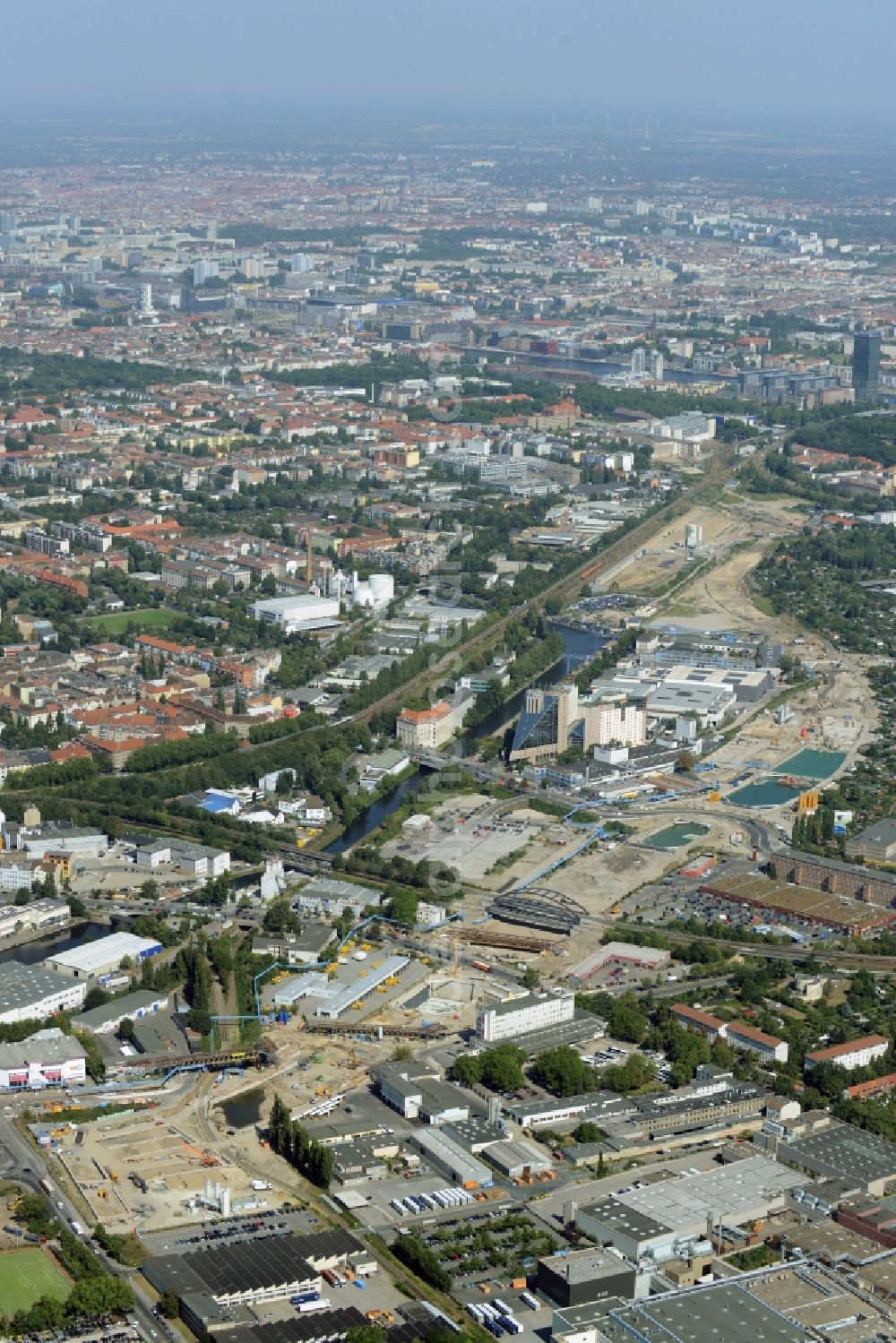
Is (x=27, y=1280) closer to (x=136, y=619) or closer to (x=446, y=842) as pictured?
(x=446, y=842)

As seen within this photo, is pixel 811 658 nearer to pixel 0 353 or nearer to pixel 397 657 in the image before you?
pixel 397 657

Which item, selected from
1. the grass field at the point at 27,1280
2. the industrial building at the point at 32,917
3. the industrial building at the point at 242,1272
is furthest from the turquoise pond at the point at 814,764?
the grass field at the point at 27,1280

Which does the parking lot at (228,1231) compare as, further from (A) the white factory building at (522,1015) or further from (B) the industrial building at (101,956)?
(B) the industrial building at (101,956)

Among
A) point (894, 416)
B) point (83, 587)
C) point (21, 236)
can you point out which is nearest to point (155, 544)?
point (83, 587)

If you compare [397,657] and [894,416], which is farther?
[894,416]

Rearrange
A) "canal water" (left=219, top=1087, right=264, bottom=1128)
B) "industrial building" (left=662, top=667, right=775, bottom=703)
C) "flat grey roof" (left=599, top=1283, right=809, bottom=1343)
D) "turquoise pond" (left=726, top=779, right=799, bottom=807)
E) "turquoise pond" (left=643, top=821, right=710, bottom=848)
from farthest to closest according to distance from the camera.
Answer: "industrial building" (left=662, top=667, right=775, bottom=703), "turquoise pond" (left=726, top=779, right=799, bottom=807), "turquoise pond" (left=643, top=821, right=710, bottom=848), "canal water" (left=219, top=1087, right=264, bottom=1128), "flat grey roof" (left=599, top=1283, right=809, bottom=1343)

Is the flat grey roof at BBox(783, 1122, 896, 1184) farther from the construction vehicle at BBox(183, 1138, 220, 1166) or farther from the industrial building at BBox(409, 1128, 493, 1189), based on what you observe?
the construction vehicle at BBox(183, 1138, 220, 1166)

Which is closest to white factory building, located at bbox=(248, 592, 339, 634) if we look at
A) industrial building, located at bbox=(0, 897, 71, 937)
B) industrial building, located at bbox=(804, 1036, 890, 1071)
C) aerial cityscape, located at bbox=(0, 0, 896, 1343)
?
aerial cityscape, located at bbox=(0, 0, 896, 1343)
